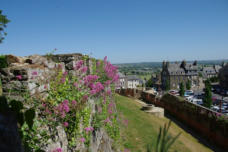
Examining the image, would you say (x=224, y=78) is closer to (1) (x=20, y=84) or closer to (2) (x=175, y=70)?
(2) (x=175, y=70)

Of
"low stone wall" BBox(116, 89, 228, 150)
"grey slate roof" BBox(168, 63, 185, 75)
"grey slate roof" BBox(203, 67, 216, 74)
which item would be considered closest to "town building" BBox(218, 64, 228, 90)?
"grey slate roof" BBox(168, 63, 185, 75)

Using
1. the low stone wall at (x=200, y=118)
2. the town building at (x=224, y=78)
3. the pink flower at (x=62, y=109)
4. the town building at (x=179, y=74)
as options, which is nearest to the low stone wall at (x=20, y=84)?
the pink flower at (x=62, y=109)

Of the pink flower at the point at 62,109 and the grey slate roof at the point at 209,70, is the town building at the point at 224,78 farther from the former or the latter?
the pink flower at the point at 62,109

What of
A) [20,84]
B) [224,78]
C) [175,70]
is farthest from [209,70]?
[20,84]

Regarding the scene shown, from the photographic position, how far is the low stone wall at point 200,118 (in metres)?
11.1

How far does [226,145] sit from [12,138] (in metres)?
13.8

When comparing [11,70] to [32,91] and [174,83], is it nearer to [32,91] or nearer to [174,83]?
[32,91]

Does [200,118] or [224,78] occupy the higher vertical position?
[200,118]

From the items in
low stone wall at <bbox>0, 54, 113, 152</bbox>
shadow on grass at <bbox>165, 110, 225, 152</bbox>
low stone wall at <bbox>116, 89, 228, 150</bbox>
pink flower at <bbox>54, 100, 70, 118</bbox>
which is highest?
low stone wall at <bbox>0, 54, 113, 152</bbox>

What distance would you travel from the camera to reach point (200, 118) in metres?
13.1

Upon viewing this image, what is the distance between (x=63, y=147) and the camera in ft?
10.2

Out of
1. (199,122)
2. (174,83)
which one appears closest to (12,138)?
(199,122)

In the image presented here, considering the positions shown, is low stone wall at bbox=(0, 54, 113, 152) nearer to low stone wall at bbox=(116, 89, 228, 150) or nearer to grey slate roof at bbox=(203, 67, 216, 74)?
low stone wall at bbox=(116, 89, 228, 150)

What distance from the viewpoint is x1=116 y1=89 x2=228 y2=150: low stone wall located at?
1107cm
